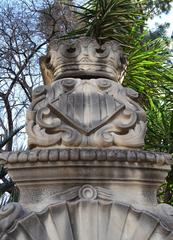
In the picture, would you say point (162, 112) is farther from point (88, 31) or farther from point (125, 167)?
point (125, 167)

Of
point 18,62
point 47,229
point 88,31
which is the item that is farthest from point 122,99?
point 18,62

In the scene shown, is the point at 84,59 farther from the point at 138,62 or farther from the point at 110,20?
the point at 110,20

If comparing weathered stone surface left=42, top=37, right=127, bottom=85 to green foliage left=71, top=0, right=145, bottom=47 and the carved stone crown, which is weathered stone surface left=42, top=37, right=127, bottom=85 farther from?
green foliage left=71, top=0, right=145, bottom=47

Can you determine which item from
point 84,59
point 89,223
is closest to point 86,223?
point 89,223

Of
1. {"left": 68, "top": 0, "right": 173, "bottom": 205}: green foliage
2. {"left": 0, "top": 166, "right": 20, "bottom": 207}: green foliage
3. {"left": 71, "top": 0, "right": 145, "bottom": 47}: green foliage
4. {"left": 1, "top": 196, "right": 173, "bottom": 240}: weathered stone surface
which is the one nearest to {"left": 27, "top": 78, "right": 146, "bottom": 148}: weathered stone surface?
{"left": 1, "top": 196, "right": 173, "bottom": 240}: weathered stone surface

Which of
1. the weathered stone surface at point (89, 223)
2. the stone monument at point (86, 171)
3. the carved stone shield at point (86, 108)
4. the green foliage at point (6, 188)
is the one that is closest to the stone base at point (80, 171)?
the stone monument at point (86, 171)

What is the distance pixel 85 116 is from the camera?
2.56 m

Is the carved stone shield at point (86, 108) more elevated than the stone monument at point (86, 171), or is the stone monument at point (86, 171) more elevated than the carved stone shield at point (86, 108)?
the carved stone shield at point (86, 108)

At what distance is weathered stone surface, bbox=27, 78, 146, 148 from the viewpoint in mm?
2447

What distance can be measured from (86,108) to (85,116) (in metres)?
0.06

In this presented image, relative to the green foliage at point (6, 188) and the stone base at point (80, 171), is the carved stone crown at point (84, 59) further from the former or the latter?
the green foliage at point (6, 188)

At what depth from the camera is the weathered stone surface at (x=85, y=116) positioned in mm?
2447

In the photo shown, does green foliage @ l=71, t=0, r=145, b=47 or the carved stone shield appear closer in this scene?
the carved stone shield

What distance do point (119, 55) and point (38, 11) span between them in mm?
8287
